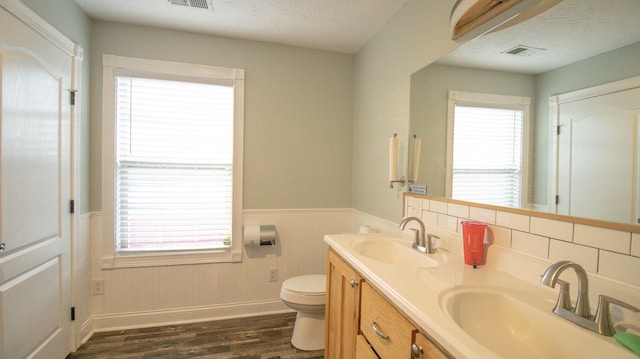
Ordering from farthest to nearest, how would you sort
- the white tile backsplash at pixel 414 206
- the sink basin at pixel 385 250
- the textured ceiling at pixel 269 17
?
the textured ceiling at pixel 269 17
the white tile backsplash at pixel 414 206
the sink basin at pixel 385 250

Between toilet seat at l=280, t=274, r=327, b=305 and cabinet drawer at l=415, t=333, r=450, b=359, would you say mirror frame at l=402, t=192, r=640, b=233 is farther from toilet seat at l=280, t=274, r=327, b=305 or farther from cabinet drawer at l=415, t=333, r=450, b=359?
toilet seat at l=280, t=274, r=327, b=305

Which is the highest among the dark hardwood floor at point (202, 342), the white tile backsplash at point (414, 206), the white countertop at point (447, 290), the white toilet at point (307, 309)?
the white tile backsplash at point (414, 206)

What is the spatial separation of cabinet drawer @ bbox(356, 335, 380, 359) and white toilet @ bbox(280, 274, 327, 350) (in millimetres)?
747

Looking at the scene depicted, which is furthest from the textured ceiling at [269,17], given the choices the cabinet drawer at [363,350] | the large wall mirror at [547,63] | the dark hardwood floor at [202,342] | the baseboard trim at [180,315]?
the dark hardwood floor at [202,342]

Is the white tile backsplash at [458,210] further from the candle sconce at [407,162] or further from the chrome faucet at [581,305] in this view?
the chrome faucet at [581,305]

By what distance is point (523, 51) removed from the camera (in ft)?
3.73

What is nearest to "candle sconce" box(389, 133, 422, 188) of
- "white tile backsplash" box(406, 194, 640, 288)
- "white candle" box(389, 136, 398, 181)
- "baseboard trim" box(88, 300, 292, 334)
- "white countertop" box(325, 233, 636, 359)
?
"white candle" box(389, 136, 398, 181)

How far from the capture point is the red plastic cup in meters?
1.22

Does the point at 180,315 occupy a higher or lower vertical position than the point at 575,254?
lower

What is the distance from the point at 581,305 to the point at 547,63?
2.75ft

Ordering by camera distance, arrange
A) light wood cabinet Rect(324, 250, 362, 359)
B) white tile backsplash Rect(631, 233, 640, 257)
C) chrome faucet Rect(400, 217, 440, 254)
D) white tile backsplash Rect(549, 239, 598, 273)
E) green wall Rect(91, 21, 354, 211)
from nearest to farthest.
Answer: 1. white tile backsplash Rect(631, 233, 640, 257)
2. white tile backsplash Rect(549, 239, 598, 273)
3. light wood cabinet Rect(324, 250, 362, 359)
4. chrome faucet Rect(400, 217, 440, 254)
5. green wall Rect(91, 21, 354, 211)

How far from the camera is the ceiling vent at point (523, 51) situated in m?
1.10

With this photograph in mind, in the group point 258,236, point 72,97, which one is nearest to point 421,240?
point 258,236

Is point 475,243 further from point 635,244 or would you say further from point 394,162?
point 394,162
